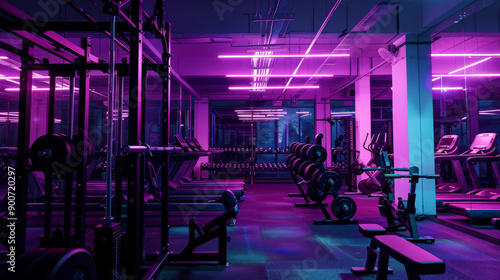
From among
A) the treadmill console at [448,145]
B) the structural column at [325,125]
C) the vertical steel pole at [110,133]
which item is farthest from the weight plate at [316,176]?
the structural column at [325,125]

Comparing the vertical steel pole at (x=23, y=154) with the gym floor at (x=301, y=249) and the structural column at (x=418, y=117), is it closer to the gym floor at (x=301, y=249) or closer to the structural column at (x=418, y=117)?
the gym floor at (x=301, y=249)

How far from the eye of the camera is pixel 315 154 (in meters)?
4.79

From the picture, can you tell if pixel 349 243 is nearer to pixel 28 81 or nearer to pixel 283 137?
pixel 28 81

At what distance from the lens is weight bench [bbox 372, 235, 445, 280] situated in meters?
1.53

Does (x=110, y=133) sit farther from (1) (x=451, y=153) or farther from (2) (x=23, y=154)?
(1) (x=451, y=153)

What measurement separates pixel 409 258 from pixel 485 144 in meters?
5.59

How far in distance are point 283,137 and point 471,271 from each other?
936 centimetres

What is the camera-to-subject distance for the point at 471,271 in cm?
275

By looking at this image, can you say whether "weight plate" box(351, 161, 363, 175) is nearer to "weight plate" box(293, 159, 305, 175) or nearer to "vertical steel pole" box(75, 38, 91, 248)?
"weight plate" box(293, 159, 305, 175)

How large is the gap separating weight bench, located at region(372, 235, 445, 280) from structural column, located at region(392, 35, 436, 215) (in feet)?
11.0

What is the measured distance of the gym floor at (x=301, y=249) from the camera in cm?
272

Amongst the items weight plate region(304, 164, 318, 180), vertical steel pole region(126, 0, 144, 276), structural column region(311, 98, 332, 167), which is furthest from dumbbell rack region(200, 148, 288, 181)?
vertical steel pole region(126, 0, 144, 276)

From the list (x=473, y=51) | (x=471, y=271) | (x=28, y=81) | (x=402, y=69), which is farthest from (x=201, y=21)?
(x=473, y=51)

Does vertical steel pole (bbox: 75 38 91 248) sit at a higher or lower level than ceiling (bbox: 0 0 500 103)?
lower
